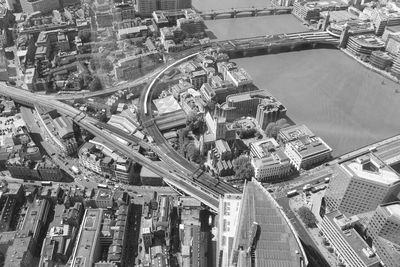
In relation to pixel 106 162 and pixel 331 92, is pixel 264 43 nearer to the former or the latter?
pixel 331 92

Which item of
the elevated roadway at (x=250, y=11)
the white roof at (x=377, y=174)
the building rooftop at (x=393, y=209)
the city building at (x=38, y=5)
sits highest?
the city building at (x=38, y=5)

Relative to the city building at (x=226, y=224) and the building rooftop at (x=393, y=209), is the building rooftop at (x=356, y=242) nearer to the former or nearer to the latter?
the building rooftop at (x=393, y=209)

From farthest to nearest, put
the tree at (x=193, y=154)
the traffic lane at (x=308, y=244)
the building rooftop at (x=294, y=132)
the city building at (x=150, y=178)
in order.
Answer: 1. the building rooftop at (x=294, y=132)
2. the tree at (x=193, y=154)
3. the city building at (x=150, y=178)
4. the traffic lane at (x=308, y=244)

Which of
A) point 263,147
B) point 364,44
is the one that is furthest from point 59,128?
point 364,44

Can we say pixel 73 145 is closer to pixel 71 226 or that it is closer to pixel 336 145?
pixel 71 226

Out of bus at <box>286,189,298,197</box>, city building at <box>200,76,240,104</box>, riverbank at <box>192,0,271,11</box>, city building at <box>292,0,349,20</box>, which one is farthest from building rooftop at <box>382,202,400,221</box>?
riverbank at <box>192,0,271,11</box>

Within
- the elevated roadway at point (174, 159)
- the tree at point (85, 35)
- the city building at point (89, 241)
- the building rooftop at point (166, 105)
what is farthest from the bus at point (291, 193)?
the tree at point (85, 35)
